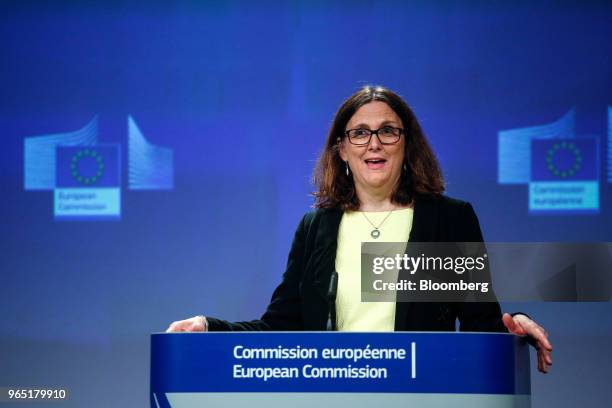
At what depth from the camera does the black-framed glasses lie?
2.82 meters

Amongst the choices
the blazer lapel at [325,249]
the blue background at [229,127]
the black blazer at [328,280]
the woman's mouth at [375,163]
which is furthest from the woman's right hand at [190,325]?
the blue background at [229,127]

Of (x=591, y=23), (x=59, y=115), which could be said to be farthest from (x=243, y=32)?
(x=591, y=23)

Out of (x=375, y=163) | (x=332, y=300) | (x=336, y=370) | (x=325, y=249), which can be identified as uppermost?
(x=375, y=163)

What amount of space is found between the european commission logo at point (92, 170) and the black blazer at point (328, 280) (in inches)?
71.2

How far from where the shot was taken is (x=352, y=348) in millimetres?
1914

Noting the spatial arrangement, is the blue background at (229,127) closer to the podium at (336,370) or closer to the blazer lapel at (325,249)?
the blazer lapel at (325,249)

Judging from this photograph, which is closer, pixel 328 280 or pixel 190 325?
pixel 190 325

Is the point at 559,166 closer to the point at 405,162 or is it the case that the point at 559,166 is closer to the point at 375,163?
the point at 405,162

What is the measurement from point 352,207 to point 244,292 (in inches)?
67.1

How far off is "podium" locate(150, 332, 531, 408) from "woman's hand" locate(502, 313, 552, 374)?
0.22 metres

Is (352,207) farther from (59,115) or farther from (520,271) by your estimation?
(59,115)

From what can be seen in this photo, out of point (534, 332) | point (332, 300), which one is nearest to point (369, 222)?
point (332, 300)

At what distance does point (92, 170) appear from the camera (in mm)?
4535

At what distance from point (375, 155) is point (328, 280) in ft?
1.44
